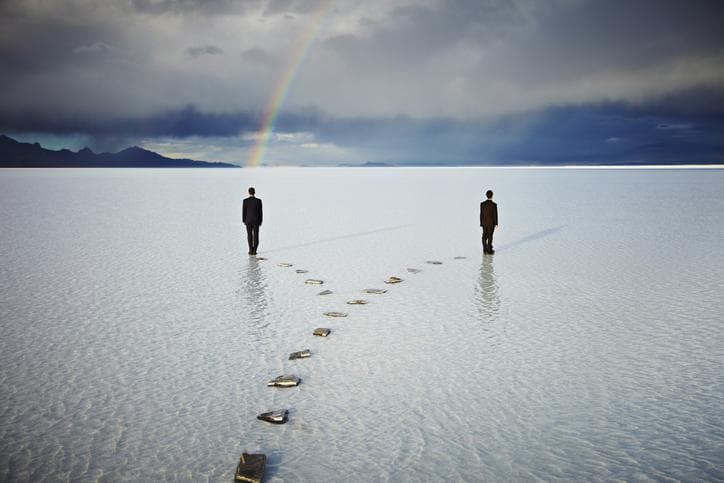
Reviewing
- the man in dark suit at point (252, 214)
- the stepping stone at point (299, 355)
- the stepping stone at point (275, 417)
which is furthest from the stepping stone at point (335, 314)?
the man in dark suit at point (252, 214)

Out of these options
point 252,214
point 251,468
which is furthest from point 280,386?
point 252,214

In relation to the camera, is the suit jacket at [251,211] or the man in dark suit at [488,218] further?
the suit jacket at [251,211]

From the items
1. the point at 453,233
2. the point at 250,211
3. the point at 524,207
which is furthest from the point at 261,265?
the point at 524,207

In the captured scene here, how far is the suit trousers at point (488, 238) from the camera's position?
50.7ft

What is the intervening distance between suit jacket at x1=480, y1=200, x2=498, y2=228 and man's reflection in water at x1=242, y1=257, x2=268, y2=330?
6.94 meters

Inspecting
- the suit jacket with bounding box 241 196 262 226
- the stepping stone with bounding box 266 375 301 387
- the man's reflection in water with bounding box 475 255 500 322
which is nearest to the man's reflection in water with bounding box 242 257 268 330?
the suit jacket with bounding box 241 196 262 226

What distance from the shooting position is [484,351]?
25.1ft

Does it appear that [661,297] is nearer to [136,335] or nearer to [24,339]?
[136,335]

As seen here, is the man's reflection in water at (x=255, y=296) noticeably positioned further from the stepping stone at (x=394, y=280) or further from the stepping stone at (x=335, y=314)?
the stepping stone at (x=394, y=280)

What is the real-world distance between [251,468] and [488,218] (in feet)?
39.6

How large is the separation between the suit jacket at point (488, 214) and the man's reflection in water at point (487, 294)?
1.77 meters

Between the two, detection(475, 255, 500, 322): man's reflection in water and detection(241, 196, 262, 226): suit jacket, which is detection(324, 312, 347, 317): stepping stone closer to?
detection(475, 255, 500, 322): man's reflection in water

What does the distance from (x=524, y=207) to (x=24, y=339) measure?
3009cm

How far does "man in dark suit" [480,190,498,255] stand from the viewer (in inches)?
591
